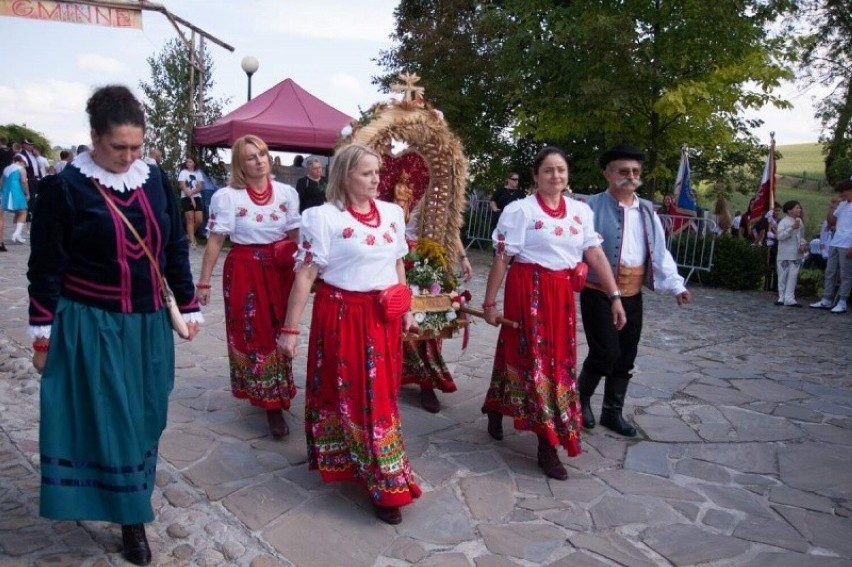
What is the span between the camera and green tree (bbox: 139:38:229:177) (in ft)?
67.5

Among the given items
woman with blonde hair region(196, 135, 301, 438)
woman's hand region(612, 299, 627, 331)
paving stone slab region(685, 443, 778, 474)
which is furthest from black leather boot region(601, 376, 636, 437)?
woman with blonde hair region(196, 135, 301, 438)

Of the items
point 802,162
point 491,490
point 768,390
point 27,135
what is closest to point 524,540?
point 491,490

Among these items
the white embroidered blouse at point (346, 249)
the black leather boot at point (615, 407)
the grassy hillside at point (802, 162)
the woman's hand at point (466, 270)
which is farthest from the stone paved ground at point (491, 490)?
the grassy hillside at point (802, 162)

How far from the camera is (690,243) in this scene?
1412 centimetres

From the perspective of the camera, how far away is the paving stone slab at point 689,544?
143 inches

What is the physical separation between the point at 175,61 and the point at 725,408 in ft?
66.8

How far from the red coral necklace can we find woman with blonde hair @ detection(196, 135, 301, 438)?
4.03ft

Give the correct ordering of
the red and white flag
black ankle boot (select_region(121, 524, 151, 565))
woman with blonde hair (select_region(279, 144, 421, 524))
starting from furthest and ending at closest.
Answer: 1. the red and white flag
2. woman with blonde hair (select_region(279, 144, 421, 524))
3. black ankle boot (select_region(121, 524, 151, 565))

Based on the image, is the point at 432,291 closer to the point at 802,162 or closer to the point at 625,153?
the point at 625,153

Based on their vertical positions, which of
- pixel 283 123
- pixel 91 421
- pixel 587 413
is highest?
pixel 283 123

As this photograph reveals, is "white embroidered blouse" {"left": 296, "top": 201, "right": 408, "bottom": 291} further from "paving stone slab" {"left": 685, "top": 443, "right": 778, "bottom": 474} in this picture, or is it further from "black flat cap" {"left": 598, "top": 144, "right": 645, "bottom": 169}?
"paving stone slab" {"left": 685, "top": 443, "right": 778, "bottom": 474}

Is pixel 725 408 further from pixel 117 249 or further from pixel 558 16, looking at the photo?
pixel 558 16

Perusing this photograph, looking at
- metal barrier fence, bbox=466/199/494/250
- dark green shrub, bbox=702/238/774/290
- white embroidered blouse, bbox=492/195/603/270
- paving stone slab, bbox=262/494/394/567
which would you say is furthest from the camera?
metal barrier fence, bbox=466/199/494/250

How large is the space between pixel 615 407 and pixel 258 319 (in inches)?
106
